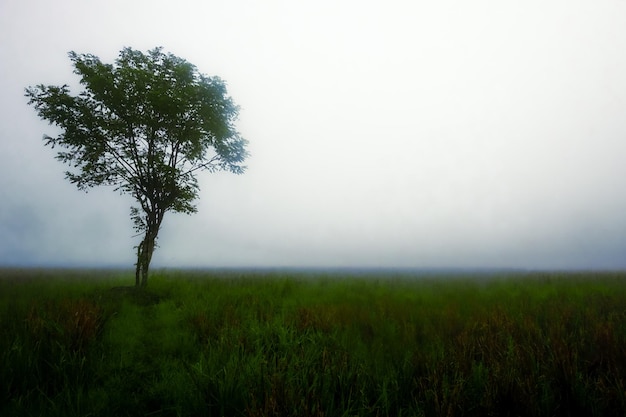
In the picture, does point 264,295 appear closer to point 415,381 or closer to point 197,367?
point 197,367

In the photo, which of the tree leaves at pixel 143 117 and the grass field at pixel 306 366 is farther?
the tree leaves at pixel 143 117

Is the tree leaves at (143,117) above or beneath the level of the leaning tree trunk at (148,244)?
above

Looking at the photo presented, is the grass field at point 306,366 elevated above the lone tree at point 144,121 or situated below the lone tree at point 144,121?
below

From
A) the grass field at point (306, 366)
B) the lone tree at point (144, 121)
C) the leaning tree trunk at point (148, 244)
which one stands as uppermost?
the lone tree at point (144, 121)

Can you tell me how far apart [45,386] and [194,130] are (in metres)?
11.8

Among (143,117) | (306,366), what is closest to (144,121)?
(143,117)

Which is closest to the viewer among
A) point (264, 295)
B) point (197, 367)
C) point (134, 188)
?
point (197, 367)

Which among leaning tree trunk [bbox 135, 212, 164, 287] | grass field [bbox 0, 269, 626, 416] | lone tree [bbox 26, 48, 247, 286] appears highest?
lone tree [bbox 26, 48, 247, 286]

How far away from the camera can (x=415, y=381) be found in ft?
12.2

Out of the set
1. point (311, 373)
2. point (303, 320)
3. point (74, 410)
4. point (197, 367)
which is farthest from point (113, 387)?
point (303, 320)

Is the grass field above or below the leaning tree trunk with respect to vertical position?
below

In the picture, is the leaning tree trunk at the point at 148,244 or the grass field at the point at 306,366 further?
the leaning tree trunk at the point at 148,244

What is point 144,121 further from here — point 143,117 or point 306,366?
point 306,366

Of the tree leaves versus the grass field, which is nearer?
the grass field
